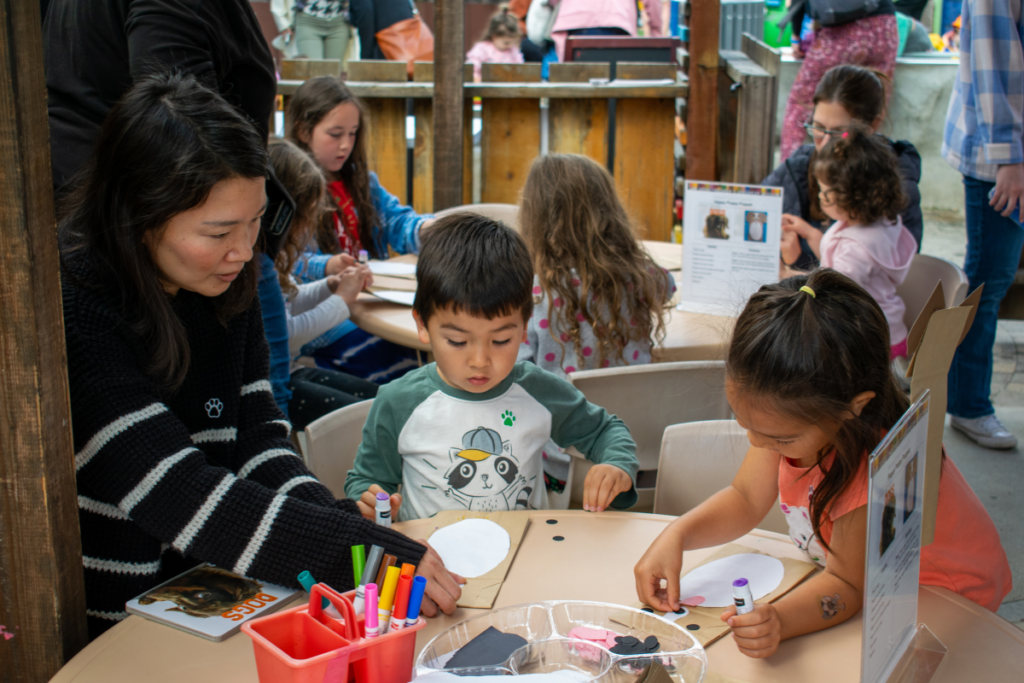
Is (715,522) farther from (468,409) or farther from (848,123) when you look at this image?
(848,123)

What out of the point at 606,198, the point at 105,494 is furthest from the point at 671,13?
the point at 105,494

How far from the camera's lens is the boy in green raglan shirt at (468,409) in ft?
5.18

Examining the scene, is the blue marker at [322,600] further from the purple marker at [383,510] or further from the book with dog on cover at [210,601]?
the purple marker at [383,510]

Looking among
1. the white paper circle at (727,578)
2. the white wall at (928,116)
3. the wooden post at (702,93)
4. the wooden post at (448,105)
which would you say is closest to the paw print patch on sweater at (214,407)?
the white paper circle at (727,578)

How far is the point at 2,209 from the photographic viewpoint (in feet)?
3.18

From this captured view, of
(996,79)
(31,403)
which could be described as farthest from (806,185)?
(31,403)

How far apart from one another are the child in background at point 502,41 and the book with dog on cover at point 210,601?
6.63 meters

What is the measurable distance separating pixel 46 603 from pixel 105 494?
0.18 m

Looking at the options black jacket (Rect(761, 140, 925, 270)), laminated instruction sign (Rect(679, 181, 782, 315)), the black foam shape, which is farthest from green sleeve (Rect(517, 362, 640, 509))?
black jacket (Rect(761, 140, 925, 270))

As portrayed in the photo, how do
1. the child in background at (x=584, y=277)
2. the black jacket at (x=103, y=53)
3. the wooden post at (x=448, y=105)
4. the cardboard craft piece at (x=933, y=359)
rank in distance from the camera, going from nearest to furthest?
the cardboard craft piece at (x=933, y=359), the black jacket at (x=103, y=53), the child in background at (x=584, y=277), the wooden post at (x=448, y=105)

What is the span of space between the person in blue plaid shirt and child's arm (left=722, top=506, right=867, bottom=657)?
68.3 inches

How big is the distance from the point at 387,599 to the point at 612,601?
402 mm

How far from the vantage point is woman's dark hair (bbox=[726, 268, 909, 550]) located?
1167 millimetres

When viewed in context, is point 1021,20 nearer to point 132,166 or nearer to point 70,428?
point 132,166
